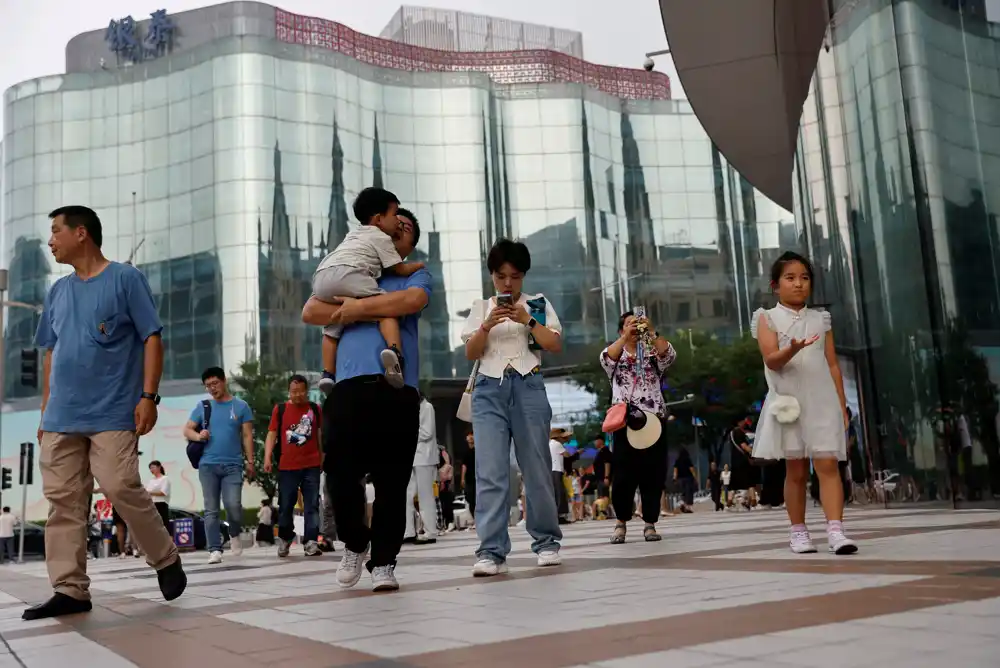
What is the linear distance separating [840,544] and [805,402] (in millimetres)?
875

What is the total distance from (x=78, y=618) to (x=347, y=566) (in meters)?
1.29

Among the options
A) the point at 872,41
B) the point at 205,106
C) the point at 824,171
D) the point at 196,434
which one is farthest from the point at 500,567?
the point at 205,106

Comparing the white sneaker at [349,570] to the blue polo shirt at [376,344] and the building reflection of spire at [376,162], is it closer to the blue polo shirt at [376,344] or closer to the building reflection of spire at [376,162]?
the blue polo shirt at [376,344]

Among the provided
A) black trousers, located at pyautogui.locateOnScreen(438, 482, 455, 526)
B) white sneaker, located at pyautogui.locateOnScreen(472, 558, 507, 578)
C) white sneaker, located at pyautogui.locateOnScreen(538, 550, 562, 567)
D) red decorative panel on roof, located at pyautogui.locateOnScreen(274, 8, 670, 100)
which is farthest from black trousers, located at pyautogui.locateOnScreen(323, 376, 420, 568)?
red decorative panel on roof, located at pyautogui.locateOnScreen(274, 8, 670, 100)

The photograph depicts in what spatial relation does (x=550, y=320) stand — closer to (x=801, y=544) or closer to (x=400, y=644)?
(x=801, y=544)

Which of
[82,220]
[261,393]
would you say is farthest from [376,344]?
[261,393]

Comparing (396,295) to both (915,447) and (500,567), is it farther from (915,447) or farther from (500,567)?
(915,447)

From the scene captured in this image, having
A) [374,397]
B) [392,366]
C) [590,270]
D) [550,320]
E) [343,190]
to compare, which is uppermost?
[343,190]

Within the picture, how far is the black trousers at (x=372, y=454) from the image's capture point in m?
5.21

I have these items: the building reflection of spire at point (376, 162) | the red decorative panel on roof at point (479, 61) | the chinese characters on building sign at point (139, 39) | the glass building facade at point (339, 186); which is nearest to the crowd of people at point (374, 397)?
the glass building facade at point (339, 186)

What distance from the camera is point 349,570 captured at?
5352 mm

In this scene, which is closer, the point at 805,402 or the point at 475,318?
the point at 805,402

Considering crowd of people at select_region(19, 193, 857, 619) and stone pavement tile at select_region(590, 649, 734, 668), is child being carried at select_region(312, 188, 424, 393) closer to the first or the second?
crowd of people at select_region(19, 193, 857, 619)

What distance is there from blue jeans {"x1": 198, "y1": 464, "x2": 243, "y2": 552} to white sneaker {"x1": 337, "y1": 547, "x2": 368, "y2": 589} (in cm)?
545
